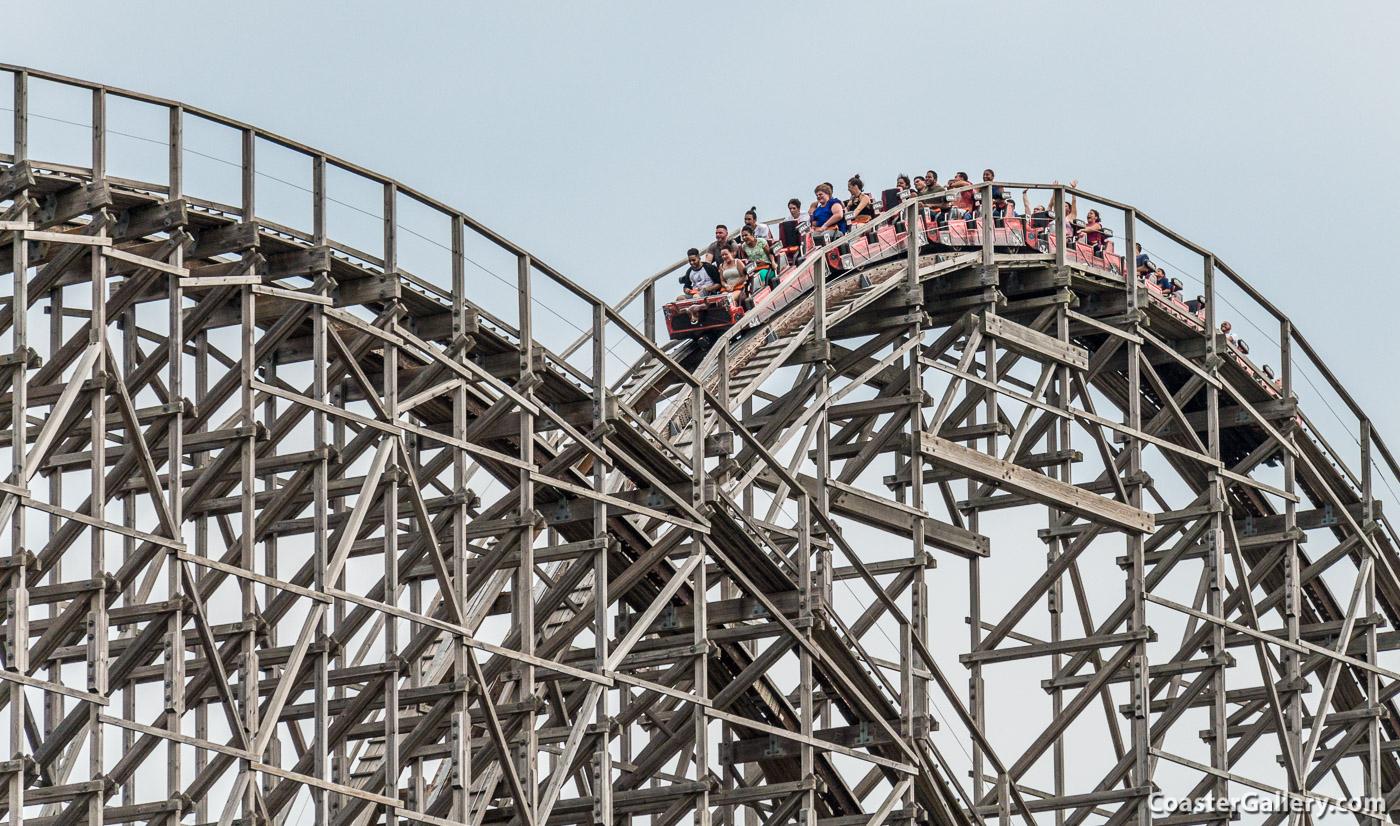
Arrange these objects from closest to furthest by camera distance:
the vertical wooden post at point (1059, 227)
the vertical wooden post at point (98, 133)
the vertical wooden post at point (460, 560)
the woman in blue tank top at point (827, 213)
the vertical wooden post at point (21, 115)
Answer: the vertical wooden post at point (21, 115) → the vertical wooden post at point (98, 133) → the vertical wooden post at point (460, 560) → the vertical wooden post at point (1059, 227) → the woman in blue tank top at point (827, 213)

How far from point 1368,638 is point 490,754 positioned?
11.7m

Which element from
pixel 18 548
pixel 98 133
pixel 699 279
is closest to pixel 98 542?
pixel 18 548

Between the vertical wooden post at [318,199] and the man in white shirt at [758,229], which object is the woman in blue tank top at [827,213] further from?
the vertical wooden post at [318,199]

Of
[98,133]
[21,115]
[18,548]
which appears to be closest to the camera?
[18,548]

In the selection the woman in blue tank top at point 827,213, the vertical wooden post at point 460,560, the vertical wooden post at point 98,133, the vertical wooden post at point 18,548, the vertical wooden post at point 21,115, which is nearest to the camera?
the vertical wooden post at point 18,548

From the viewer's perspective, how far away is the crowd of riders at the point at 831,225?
2858cm

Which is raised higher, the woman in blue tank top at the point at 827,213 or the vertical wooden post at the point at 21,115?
the woman in blue tank top at the point at 827,213

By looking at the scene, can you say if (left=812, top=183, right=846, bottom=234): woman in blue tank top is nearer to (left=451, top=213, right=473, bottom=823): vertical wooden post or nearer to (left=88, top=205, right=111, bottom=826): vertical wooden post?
(left=451, top=213, right=473, bottom=823): vertical wooden post

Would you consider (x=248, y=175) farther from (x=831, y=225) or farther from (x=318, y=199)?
(x=831, y=225)

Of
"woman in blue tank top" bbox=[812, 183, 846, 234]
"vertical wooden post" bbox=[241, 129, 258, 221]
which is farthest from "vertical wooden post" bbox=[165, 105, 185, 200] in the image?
"woman in blue tank top" bbox=[812, 183, 846, 234]

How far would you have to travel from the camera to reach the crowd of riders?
93.8 ft

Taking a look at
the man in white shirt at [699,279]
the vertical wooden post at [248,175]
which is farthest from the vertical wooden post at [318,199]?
the man in white shirt at [699,279]

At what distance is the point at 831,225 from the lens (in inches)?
1151

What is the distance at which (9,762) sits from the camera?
18781mm
